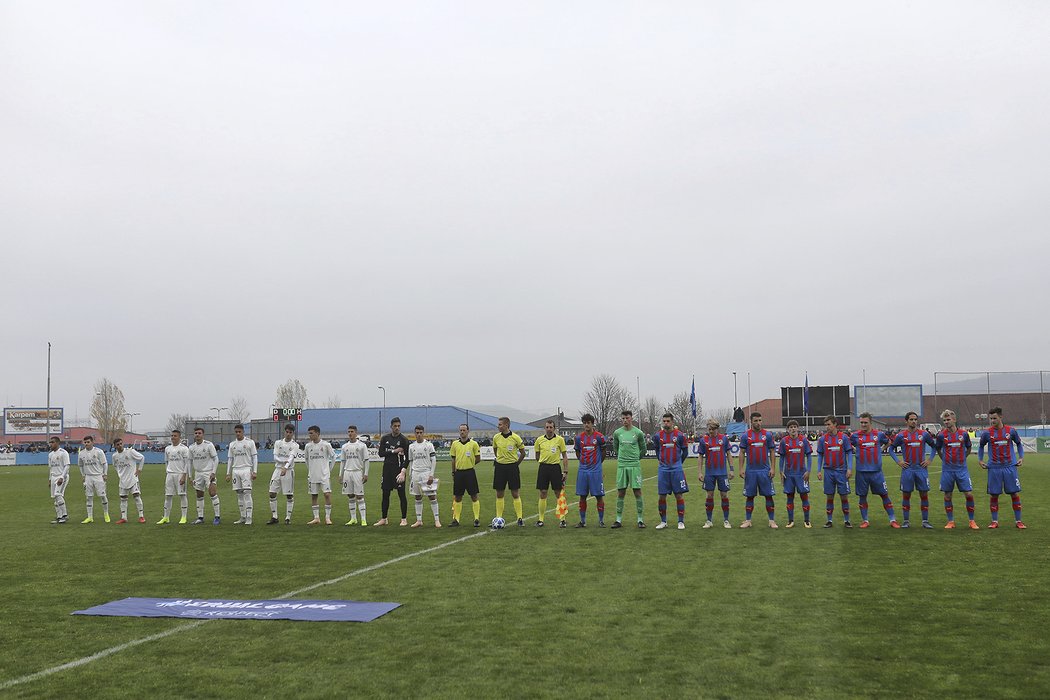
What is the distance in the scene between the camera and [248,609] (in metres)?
9.12

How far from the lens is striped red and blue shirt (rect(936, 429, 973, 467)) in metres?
15.9

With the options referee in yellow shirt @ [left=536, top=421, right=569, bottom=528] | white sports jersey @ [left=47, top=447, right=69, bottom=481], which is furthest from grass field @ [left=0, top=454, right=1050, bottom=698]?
white sports jersey @ [left=47, top=447, right=69, bottom=481]

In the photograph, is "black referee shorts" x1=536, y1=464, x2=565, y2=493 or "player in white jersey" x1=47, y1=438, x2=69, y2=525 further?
"player in white jersey" x1=47, y1=438, x2=69, y2=525

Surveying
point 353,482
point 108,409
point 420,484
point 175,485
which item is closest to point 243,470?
point 175,485

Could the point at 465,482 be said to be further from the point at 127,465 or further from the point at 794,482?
the point at 127,465

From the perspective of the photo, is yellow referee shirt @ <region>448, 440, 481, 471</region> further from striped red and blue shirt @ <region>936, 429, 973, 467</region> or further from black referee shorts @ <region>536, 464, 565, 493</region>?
striped red and blue shirt @ <region>936, 429, 973, 467</region>

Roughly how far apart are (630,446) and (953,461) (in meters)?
5.76

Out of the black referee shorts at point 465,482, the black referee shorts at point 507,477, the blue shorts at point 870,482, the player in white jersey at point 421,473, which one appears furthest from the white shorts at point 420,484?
the blue shorts at point 870,482

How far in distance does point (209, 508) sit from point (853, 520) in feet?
49.9

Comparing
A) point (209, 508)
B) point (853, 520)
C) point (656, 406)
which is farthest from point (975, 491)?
point (656, 406)

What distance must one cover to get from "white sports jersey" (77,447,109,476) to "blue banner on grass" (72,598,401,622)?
1050cm

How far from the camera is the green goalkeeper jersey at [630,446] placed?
16469 millimetres

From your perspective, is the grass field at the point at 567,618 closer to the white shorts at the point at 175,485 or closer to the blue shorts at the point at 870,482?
the blue shorts at the point at 870,482

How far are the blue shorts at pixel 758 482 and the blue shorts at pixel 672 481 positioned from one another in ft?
4.00
